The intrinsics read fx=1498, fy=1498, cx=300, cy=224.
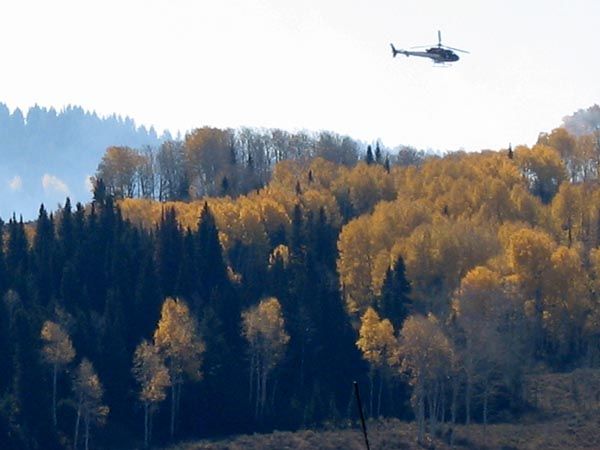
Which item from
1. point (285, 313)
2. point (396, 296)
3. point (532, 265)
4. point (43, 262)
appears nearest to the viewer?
point (285, 313)

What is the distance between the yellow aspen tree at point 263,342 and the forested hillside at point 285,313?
14 centimetres

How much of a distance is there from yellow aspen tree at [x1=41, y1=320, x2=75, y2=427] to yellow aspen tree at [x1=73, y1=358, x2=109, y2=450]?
1006 millimetres

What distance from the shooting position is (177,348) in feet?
261

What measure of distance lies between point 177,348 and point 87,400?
662 centimetres

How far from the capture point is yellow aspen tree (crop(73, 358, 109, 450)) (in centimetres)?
7450

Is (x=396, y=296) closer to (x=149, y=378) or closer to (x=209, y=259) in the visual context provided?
(x=209, y=259)

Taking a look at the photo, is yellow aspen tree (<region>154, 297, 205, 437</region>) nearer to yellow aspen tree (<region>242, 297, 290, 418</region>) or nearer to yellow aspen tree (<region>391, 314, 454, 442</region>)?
yellow aspen tree (<region>242, 297, 290, 418</region>)

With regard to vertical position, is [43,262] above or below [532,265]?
above

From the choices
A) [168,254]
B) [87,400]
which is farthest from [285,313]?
[87,400]

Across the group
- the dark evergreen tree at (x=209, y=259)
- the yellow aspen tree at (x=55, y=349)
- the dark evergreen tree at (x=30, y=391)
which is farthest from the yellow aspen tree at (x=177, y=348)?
the dark evergreen tree at (x=209, y=259)

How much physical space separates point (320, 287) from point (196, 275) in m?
7.66

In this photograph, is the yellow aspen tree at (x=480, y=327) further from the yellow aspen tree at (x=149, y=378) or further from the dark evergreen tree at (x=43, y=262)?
the dark evergreen tree at (x=43, y=262)

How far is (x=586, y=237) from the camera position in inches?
4151

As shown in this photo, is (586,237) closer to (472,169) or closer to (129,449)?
(472,169)
